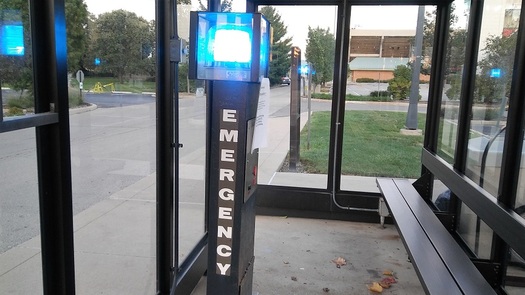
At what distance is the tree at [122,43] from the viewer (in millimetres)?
1805

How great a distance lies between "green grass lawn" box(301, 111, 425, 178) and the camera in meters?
4.47

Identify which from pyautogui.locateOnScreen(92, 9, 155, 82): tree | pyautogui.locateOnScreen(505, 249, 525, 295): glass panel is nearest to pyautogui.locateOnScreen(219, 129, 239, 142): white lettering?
pyautogui.locateOnScreen(92, 9, 155, 82): tree

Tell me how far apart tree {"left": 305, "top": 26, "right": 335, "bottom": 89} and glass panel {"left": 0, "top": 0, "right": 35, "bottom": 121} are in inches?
136

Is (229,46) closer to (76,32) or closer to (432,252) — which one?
(76,32)

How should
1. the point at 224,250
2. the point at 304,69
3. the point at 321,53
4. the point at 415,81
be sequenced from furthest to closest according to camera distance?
the point at 304,69, the point at 321,53, the point at 415,81, the point at 224,250

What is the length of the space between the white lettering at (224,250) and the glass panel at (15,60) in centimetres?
118

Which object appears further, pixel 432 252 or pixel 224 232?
pixel 432 252

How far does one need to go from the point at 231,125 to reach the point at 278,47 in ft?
9.11

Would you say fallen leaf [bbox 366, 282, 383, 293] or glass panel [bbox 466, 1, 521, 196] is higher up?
glass panel [bbox 466, 1, 521, 196]

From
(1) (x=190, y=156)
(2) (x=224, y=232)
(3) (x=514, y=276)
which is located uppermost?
(1) (x=190, y=156)

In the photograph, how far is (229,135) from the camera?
2062mm

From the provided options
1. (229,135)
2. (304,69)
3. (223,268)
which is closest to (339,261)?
(223,268)

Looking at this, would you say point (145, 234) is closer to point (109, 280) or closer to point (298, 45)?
point (109, 280)

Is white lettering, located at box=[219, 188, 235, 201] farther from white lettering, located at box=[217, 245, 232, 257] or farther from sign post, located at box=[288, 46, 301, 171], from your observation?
sign post, located at box=[288, 46, 301, 171]
